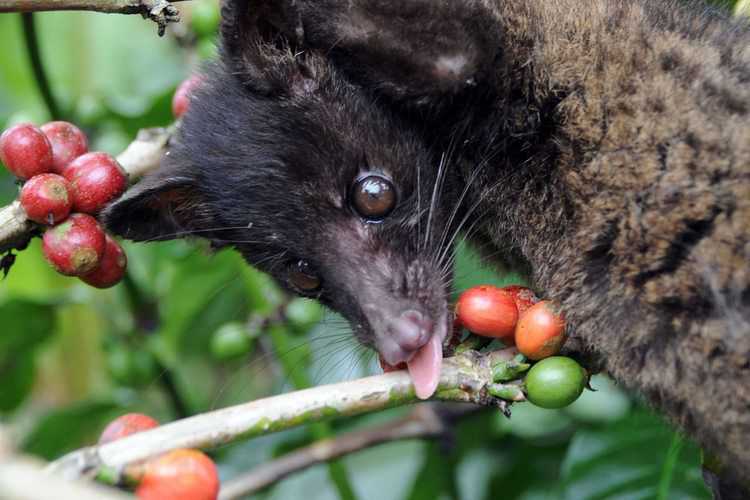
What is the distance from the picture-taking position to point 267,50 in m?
2.43

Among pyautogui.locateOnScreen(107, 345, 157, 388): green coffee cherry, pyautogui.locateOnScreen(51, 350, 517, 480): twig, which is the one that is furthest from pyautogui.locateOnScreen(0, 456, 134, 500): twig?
pyautogui.locateOnScreen(107, 345, 157, 388): green coffee cherry

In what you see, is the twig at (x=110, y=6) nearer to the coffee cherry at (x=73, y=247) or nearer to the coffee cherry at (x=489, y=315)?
the coffee cherry at (x=73, y=247)

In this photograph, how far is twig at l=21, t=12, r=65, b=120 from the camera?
280 centimetres

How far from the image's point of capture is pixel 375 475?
141 inches

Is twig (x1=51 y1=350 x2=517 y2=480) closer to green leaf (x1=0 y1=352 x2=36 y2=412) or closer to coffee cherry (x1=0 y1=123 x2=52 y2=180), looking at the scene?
coffee cherry (x1=0 y1=123 x2=52 y2=180)

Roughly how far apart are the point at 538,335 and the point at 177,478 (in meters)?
0.78

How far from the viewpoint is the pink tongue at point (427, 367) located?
183cm

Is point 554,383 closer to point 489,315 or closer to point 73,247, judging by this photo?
point 489,315

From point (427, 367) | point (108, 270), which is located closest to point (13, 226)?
point (108, 270)

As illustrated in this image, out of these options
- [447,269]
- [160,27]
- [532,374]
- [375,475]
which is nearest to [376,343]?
[447,269]

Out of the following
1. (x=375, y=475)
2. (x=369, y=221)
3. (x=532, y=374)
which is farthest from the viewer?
(x=375, y=475)

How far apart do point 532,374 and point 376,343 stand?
1.67 ft

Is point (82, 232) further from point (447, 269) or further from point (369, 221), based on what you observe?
point (447, 269)

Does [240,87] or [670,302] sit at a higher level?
[670,302]
